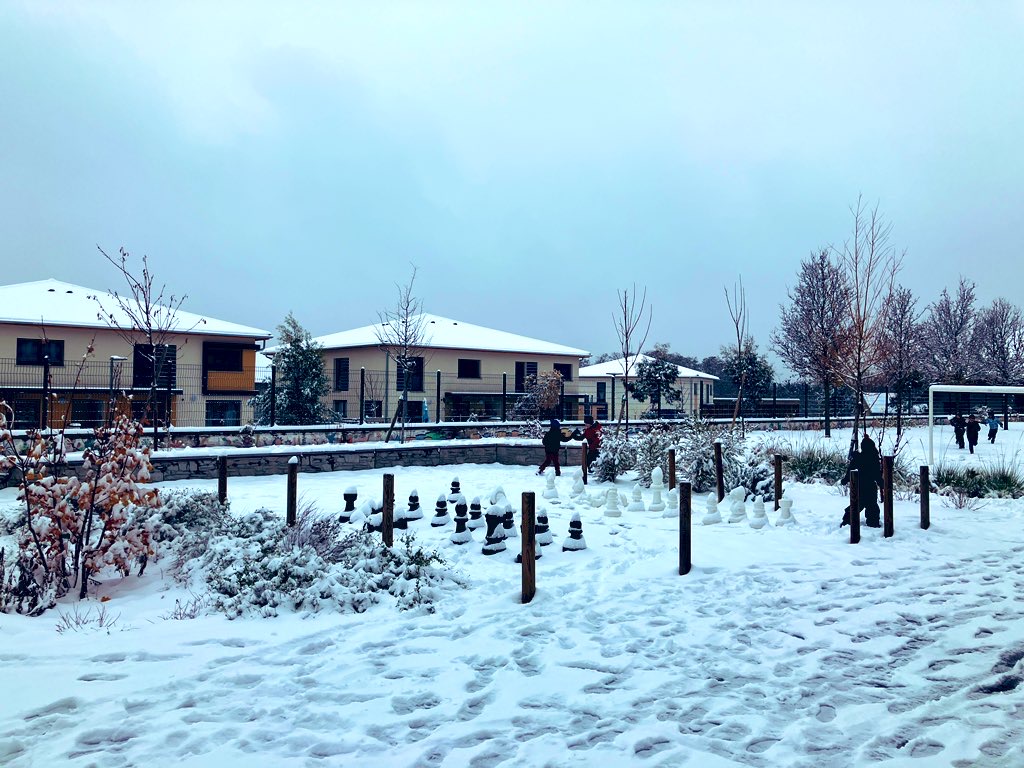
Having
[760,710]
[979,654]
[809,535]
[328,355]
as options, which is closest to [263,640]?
[760,710]

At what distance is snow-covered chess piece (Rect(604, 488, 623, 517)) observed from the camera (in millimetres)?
10203

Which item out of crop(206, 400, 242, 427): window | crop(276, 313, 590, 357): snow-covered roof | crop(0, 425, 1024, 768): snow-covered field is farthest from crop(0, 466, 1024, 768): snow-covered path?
crop(276, 313, 590, 357): snow-covered roof

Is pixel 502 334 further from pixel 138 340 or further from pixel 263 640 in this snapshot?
pixel 263 640

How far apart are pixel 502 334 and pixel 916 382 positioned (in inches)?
854

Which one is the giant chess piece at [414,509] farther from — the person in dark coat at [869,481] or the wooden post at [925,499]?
the wooden post at [925,499]

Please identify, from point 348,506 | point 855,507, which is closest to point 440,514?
point 348,506

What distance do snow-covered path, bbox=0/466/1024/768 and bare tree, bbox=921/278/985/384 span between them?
133ft

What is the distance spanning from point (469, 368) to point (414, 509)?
982 inches

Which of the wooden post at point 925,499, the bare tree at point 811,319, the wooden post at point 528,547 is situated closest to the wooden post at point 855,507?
the wooden post at point 925,499

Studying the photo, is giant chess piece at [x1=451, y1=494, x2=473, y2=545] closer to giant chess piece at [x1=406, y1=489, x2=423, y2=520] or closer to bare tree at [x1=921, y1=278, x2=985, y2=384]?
giant chess piece at [x1=406, y1=489, x2=423, y2=520]

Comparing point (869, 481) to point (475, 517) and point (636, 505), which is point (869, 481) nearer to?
point (636, 505)

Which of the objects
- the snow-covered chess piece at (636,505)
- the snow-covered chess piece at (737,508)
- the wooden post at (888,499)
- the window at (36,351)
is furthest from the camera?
the window at (36,351)

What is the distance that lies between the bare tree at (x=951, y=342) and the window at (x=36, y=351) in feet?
143

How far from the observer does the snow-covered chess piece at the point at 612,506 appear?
10.2m
